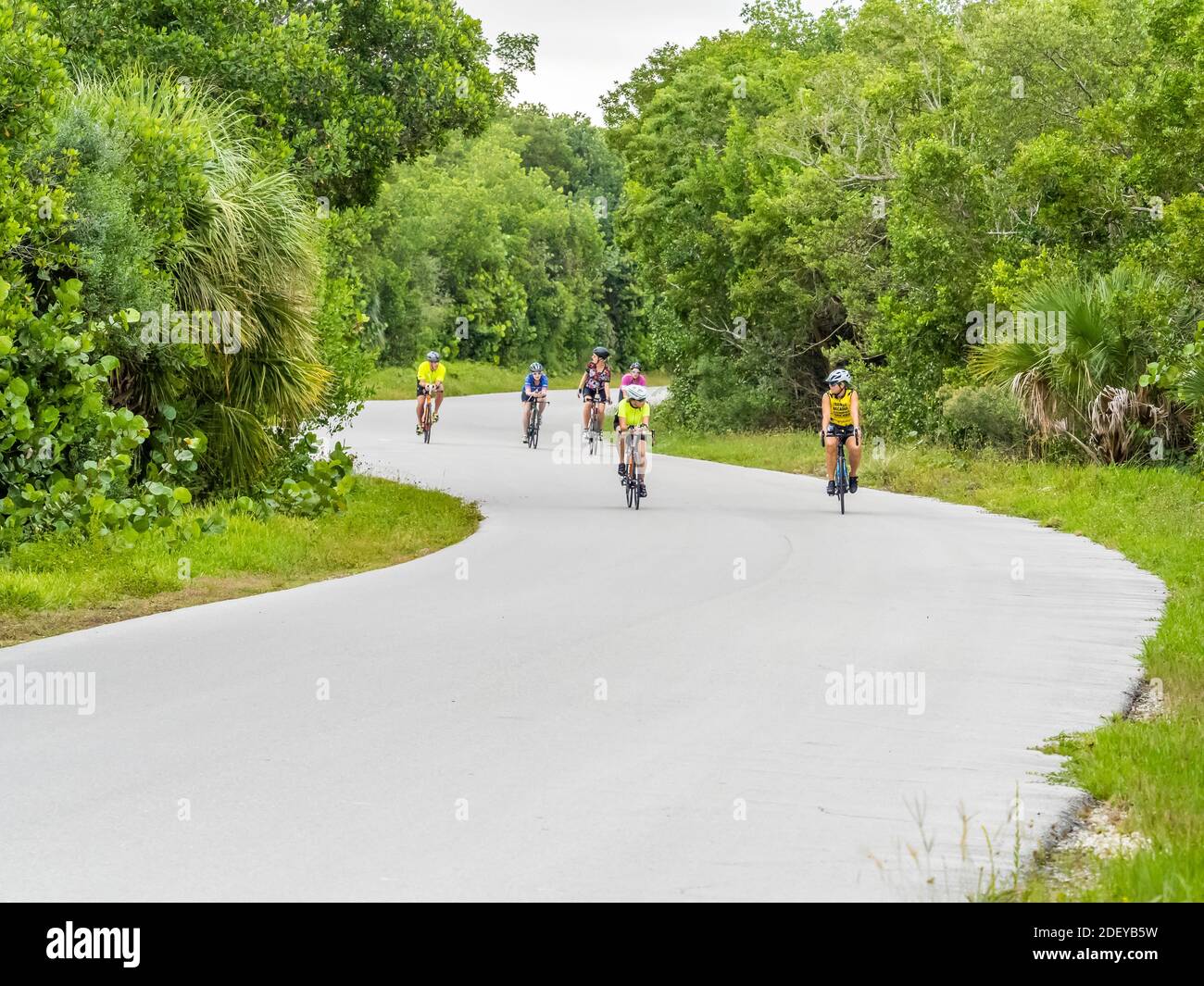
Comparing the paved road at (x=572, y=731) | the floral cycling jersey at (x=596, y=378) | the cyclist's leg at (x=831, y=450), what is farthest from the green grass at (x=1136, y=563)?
the floral cycling jersey at (x=596, y=378)

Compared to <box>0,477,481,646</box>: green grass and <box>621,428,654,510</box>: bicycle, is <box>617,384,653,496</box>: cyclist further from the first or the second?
<box>0,477,481,646</box>: green grass

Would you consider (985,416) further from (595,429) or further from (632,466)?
(595,429)

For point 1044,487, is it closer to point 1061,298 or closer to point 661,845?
point 1061,298

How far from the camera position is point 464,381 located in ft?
239

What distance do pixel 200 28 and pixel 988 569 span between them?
11795 millimetres

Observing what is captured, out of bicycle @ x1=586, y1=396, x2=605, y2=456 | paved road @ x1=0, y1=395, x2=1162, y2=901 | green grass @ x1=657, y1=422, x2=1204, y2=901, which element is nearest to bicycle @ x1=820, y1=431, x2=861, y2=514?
green grass @ x1=657, y1=422, x2=1204, y2=901

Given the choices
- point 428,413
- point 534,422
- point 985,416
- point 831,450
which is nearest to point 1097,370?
point 985,416

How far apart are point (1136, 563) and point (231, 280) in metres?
9.81

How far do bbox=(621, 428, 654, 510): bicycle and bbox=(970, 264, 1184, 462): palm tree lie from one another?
23.7ft

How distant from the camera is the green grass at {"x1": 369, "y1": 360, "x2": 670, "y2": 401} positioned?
6397 cm

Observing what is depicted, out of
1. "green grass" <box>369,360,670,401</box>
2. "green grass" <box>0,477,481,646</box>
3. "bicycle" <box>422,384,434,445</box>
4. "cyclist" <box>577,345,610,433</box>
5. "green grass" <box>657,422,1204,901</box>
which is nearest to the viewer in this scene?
"green grass" <box>657,422,1204,901</box>

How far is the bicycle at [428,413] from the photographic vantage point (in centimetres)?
3556

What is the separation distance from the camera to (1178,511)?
20.0m

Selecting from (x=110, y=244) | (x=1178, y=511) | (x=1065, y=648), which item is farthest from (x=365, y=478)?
(x=1065, y=648)
